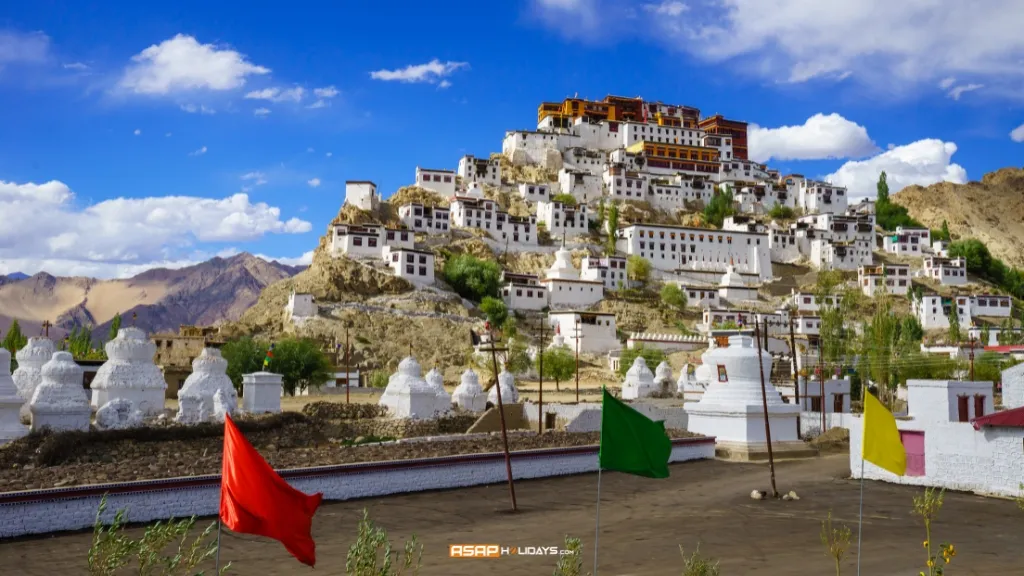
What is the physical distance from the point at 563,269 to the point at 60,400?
201ft

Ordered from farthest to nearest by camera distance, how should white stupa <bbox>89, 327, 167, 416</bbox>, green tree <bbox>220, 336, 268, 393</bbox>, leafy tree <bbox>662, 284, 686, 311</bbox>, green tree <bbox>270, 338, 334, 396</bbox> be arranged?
leafy tree <bbox>662, 284, 686, 311</bbox> < green tree <bbox>270, 338, 334, 396</bbox> < green tree <bbox>220, 336, 268, 393</bbox> < white stupa <bbox>89, 327, 167, 416</bbox>

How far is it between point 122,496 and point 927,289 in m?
93.6

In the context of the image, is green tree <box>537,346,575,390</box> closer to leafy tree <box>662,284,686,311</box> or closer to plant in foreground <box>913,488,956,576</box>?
leafy tree <box>662,284,686,311</box>

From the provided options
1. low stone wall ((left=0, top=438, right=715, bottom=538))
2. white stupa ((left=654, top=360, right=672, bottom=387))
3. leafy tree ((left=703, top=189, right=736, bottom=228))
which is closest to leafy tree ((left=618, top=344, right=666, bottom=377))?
white stupa ((left=654, top=360, right=672, bottom=387))

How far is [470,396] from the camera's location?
40.3m

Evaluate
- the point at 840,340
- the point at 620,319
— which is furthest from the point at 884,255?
the point at 840,340

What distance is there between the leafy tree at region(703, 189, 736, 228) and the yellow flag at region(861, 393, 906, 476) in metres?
89.9

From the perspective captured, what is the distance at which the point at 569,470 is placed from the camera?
2250cm

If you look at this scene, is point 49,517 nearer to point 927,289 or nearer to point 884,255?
point 927,289

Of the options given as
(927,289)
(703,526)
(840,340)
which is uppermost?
(927,289)

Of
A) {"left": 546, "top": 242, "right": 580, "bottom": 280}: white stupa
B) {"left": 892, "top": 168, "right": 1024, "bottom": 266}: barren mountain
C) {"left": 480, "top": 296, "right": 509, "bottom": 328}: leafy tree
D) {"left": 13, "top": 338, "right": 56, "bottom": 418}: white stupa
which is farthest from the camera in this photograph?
{"left": 892, "top": 168, "right": 1024, "bottom": 266}: barren mountain

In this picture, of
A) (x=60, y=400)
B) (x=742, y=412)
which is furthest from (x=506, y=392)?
(x=60, y=400)

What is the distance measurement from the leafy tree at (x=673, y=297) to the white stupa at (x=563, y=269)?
8.91 m

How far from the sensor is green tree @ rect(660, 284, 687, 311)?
277 feet
